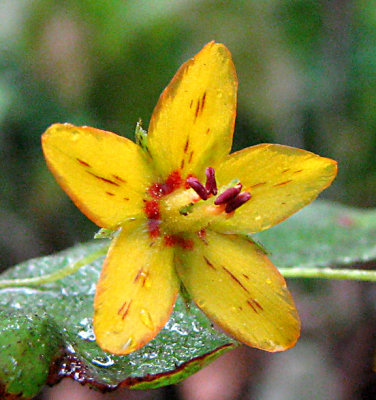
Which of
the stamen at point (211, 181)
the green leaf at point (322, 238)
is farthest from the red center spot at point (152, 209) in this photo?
the green leaf at point (322, 238)

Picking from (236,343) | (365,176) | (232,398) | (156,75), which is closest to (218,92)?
(236,343)

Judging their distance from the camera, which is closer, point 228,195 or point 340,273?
point 228,195

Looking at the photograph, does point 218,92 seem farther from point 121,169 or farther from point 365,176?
point 365,176

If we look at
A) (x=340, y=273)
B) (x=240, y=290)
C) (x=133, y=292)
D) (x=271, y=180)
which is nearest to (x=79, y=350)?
(x=133, y=292)

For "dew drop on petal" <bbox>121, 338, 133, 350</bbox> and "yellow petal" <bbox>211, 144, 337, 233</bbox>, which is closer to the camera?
"dew drop on petal" <bbox>121, 338, 133, 350</bbox>

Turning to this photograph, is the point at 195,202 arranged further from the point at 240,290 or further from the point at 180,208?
the point at 240,290

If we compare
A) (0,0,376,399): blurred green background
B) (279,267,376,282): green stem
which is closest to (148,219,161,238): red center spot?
(279,267,376,282): green stem

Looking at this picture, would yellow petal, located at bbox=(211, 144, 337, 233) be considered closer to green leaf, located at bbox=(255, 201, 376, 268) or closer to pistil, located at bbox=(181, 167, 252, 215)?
pistil, located at bbox=(181, 167, 252, 215)

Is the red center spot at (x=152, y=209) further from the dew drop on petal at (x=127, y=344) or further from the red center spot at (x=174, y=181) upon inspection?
the dew drop on petal at (x=127, y=344)
